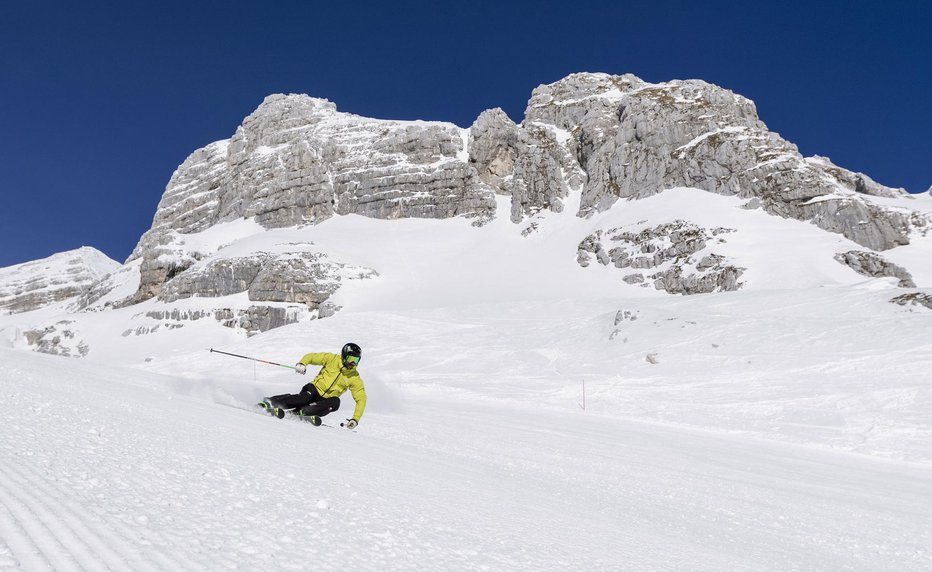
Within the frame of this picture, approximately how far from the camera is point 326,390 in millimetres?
9734

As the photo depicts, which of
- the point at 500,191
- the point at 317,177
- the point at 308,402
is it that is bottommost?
the point at 308,402

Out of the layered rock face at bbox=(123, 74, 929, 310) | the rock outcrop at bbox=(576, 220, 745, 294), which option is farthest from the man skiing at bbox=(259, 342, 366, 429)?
the layered rock face at bbox=(123, 74, 929, 310)

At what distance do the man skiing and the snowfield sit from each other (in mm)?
710

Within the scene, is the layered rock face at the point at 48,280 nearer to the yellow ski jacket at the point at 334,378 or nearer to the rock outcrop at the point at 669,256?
the rock outcrop at the point at 669,256

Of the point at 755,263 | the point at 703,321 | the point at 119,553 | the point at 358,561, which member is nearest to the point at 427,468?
the point at 358,561

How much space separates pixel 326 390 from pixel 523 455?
11.8 feet

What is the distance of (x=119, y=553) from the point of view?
236cm

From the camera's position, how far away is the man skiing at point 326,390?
940 centimetres

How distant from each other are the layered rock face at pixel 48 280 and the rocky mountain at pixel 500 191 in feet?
140

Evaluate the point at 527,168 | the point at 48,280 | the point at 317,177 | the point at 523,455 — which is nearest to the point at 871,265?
the point at 527,168

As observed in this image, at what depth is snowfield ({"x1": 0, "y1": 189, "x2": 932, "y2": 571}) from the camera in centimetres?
295

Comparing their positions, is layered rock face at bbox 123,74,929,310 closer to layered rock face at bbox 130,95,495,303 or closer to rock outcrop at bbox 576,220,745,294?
layered rock face at bbox 130,95,495,303

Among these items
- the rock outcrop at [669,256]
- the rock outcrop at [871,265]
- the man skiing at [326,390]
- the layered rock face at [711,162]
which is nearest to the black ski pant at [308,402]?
the man skiing at [326,390]

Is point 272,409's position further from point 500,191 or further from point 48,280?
point 48,280
